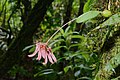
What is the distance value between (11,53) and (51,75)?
0.39 m

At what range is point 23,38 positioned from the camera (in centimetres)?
223

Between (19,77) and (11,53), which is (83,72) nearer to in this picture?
(11,53)

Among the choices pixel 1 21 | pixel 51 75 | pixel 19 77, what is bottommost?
pixel 19 77

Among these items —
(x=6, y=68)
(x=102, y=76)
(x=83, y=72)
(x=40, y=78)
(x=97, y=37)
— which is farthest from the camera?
(x=40, y=78)

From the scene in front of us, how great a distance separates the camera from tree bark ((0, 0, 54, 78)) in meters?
2.20

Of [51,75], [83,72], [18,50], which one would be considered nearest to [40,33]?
[18,50]

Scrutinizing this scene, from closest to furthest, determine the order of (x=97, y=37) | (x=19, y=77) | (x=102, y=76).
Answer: (x=102, y=76) < (x=97, y=37) < (x=19, y=77)

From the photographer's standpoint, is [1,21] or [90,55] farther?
[1,21]

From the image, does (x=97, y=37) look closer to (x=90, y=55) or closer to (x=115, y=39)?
(x=115, y=39)

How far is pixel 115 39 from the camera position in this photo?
78 cm

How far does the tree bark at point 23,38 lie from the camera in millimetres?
2201

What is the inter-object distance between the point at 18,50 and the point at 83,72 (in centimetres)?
64

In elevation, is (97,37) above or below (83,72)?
above

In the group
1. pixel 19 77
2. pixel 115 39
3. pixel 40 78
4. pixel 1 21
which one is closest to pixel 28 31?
pixel 40 78
